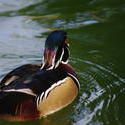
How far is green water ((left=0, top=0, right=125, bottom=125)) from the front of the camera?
242 inches

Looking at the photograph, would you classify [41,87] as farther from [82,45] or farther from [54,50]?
[82,45]

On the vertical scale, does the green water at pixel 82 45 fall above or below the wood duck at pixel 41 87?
below

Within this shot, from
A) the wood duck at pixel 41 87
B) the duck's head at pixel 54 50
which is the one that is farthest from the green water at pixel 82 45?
the duck's head at pixel 54 50

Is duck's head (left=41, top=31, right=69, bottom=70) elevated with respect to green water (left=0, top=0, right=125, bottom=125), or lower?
elevated

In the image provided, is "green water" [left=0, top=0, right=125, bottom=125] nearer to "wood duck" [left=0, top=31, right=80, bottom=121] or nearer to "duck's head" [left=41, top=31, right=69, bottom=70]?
"wood duck" [left=0, top=31, right=80, bottom=121]

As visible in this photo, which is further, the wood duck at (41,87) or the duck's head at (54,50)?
the duck's head at (54,50)

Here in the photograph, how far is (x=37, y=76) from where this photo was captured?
6023 millimetres

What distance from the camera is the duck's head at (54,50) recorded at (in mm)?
6457

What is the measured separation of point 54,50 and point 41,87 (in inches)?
27.5

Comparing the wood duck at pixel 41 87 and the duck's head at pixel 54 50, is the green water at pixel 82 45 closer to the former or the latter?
the wood duck at pixel 41 87

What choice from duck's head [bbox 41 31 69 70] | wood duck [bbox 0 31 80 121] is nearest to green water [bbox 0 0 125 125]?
wood duck [bbox 0 31 80 121]

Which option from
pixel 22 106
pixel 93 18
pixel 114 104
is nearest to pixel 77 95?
pixel 114 104

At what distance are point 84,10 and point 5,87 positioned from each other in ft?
12.6

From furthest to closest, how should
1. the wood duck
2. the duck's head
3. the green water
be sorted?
the duck's head
the green water
the wood duck
